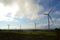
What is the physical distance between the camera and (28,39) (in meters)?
44.8

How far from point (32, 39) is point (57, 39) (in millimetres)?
6754

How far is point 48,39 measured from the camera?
148ft

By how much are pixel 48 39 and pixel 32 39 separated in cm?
436

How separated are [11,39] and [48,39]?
10066mm

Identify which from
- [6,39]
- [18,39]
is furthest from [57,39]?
[6,39]

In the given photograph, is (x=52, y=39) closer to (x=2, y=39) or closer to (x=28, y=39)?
(x=28, y=39)

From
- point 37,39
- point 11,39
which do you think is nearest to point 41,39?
point 37,39

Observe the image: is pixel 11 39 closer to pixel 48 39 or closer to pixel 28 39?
pixel 28 39

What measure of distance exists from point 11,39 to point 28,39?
4616 millimetres

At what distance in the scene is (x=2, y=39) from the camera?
45.1 m

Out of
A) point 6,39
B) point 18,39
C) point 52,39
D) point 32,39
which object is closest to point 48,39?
point 52,39

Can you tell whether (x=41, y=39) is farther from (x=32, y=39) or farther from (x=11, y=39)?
(x=11, y=39)

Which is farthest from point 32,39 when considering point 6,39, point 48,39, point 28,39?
point 6,39

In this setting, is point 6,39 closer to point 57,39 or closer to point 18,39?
point 18,39
